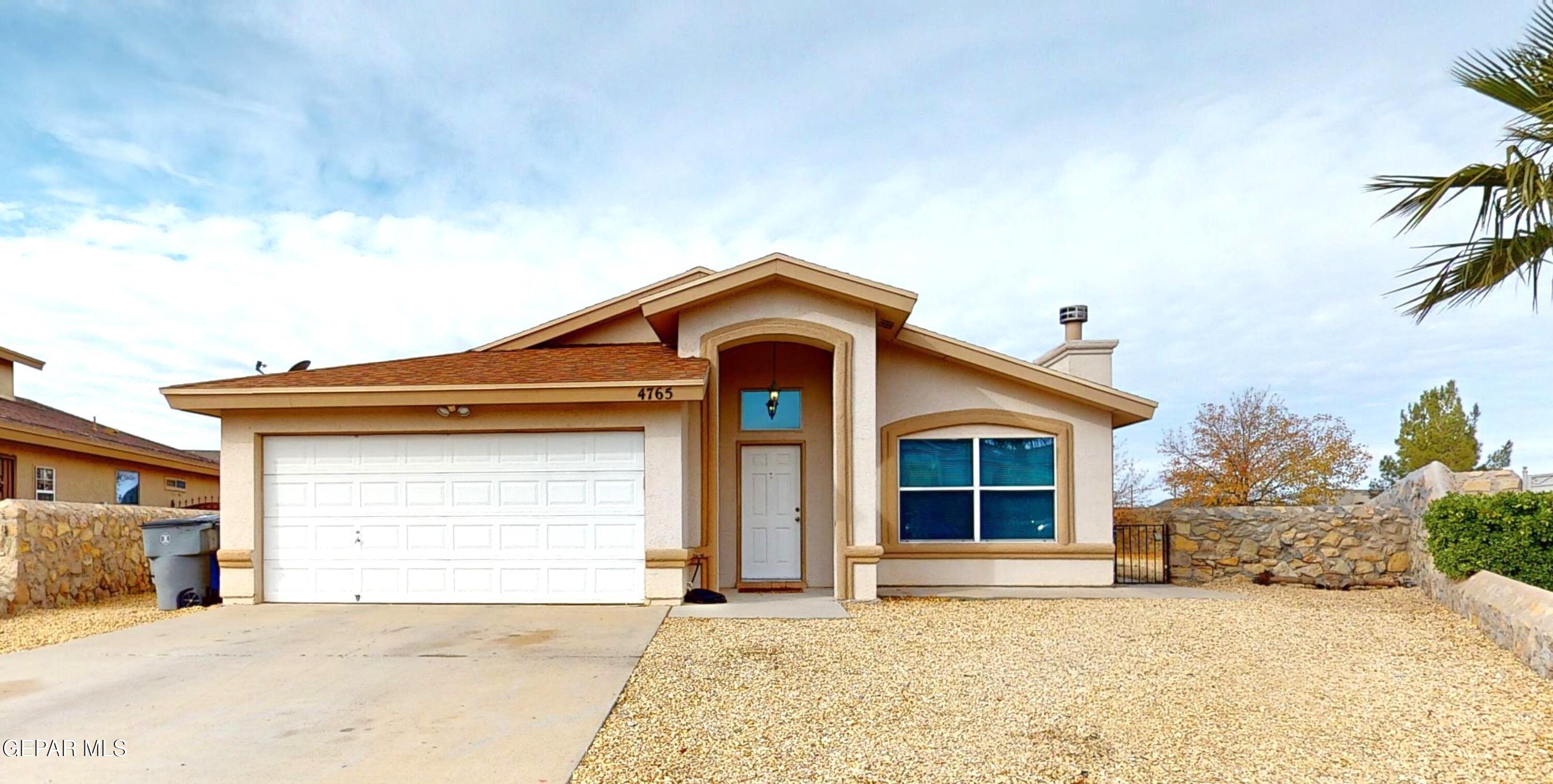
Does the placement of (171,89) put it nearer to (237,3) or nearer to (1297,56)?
(237,3)

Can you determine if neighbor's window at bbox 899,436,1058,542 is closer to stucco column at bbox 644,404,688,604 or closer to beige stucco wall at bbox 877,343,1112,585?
beige stucco wall at bbox 877,343,1112,585

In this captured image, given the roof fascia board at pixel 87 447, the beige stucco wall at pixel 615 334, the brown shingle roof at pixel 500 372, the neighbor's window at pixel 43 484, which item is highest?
the beige stucco wall at pixel 615 334

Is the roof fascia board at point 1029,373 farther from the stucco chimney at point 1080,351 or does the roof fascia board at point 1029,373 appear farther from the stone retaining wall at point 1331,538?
the stone retaining wall at point 1331,538

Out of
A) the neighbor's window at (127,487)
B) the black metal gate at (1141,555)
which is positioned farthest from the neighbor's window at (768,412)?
the neighbor's window at (127,487)

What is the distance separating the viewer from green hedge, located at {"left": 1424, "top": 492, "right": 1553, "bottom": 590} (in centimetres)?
784

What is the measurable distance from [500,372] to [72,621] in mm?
5319

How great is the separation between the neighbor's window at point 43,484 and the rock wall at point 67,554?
10.2 feet

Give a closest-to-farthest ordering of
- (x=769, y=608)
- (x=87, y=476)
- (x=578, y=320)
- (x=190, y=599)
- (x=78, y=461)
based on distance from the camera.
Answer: (x=769, y=608) < (x=190, y=599) < (x=578, y=320) < (x=78, y=461) < (x=87, y=476)

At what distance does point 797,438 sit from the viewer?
11.2m

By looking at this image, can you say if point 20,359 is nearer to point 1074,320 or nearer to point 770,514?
point 770,514

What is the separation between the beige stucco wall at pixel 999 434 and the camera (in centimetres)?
1085

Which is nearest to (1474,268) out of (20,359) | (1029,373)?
(1029,373)

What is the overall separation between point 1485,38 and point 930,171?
846cm

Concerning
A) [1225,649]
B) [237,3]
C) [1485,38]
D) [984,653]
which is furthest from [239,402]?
[1485,38]
